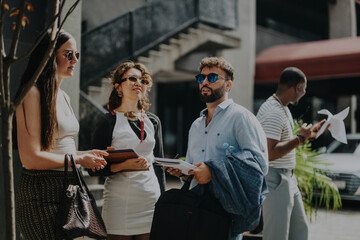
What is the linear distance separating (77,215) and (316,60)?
1285cm

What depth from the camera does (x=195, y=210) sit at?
9.16 ft

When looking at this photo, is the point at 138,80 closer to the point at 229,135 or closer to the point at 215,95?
the point at 215,95

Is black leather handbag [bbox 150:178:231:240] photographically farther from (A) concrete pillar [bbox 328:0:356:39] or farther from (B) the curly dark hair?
(A) concrete pillar [bbox 328:0:356:39]

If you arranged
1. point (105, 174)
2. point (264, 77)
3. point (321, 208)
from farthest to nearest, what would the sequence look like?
point (264, 77) → point (321, 208) → point (105, 174)

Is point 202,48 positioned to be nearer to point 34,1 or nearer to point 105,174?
point 34,1

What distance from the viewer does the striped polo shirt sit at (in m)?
4.14

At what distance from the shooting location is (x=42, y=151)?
275cm

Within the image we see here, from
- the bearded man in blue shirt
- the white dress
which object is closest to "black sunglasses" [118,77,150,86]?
the white dress

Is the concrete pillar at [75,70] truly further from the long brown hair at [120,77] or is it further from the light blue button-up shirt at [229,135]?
the light blue button-up shirt at [229,135]

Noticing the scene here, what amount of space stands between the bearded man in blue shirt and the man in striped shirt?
1047 mm

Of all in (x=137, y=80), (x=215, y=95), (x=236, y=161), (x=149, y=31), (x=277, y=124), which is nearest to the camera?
(x=236, y=161)

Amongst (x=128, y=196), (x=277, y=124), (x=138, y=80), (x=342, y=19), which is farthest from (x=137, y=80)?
(x=342, y=19)

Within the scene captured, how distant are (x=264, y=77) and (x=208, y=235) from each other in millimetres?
13115

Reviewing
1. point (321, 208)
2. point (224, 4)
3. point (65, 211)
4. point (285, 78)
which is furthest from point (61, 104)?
point (224, 4)
